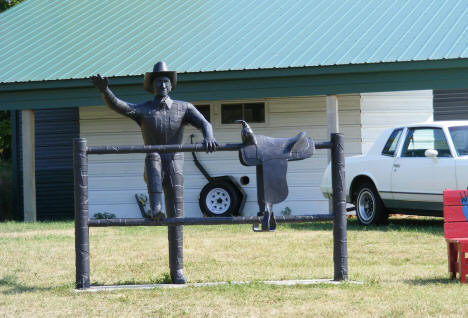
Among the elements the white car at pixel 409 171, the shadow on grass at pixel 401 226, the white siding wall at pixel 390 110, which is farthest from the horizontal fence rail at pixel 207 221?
the white siding wall at pixel 390 110

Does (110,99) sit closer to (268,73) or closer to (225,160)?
(268,73)

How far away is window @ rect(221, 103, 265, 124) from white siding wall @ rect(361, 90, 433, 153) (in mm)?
2041

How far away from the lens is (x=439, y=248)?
10.6 m

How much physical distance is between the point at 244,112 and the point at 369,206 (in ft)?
14.4

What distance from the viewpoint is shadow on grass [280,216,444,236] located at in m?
13.0

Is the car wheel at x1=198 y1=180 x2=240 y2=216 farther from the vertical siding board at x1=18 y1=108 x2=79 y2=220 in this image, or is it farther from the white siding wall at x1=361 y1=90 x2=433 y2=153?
the vertical siding board at x1=18 y1=108 x2=79 y2=220

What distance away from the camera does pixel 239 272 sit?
888 centimetres

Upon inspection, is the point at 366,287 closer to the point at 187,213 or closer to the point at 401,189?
the point at 401,189

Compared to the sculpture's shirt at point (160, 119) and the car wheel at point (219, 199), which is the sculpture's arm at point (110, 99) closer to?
the sculpture's shirt at point (160, 119)

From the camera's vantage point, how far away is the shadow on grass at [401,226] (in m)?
13.0

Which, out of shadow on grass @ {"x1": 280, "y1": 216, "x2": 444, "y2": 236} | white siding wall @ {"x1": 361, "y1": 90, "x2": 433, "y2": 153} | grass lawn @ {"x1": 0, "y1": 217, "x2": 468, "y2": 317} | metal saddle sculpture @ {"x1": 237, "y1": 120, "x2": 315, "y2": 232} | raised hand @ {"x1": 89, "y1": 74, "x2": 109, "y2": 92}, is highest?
white siding wall @ {"x1": 361, "y1": 90, "x2": 433, "y2": 153}

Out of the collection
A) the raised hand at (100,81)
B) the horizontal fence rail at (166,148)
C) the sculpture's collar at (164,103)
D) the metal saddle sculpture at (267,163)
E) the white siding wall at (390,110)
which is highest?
the white siding wall at (390,110)

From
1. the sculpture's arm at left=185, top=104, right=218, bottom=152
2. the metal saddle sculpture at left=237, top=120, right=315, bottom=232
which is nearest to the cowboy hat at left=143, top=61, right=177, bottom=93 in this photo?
the sculpture's arm at left=185, top=104, right=218, bottom=152

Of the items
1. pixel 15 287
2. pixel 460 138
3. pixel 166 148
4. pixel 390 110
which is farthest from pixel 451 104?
pixel 15 287
